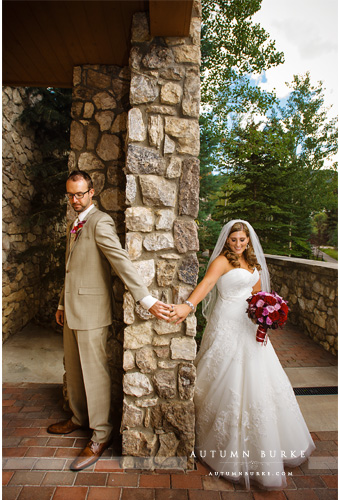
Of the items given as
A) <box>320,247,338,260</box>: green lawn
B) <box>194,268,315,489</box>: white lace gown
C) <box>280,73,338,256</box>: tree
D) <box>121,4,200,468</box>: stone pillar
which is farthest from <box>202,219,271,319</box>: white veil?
<box>320,247,338,260</box>: green lawn

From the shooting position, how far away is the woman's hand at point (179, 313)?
1934 mm

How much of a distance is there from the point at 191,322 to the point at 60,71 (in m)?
2.41

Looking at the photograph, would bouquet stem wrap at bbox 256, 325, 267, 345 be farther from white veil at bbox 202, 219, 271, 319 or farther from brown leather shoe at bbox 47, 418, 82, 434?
brown leather shoe at bbox 47, 418, 82, 434

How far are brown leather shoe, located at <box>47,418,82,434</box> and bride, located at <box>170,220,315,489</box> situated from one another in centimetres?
96

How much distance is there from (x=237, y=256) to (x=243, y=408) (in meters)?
1.09

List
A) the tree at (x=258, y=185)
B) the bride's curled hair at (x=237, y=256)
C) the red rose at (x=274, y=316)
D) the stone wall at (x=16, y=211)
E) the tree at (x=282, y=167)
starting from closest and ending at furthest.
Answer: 1. the red rose at (x=274, y=316)
2. the bride's curled hair at (x=237, y=256)
3. the stone wall at (x=16, y=211)
4. the tree at (x=282, y=167)
5. the tree at (x=258, y=185)

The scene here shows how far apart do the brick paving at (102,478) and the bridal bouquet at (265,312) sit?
0.89 meters

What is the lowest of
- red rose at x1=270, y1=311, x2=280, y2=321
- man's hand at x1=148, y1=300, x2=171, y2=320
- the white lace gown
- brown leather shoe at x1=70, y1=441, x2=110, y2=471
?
brown leather shoe at x1=70, y1=441, x2=110, y2=471

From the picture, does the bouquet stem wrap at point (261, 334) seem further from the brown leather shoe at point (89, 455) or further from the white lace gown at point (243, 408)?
the brown leather shoe at point (89, 455)

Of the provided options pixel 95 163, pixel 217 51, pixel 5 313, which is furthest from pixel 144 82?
pixel 217 51

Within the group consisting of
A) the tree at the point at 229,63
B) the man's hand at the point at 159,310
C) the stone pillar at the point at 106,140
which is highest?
the tree at the point at 229,63

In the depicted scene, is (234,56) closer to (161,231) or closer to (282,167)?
(282,167)

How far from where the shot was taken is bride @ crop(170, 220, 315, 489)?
1.90 meters

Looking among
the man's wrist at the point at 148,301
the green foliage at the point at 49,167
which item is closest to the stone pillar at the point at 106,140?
the man's wrist at the point at 148,301
